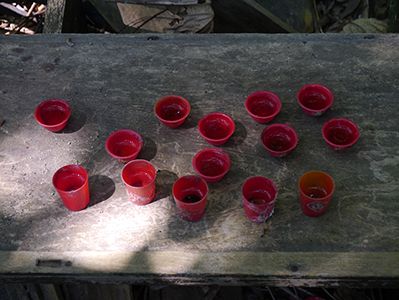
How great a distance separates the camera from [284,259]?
5.85 ft

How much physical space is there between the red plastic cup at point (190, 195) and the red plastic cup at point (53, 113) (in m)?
0.87

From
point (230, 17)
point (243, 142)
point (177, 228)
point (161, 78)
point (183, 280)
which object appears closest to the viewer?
point (183, 280)

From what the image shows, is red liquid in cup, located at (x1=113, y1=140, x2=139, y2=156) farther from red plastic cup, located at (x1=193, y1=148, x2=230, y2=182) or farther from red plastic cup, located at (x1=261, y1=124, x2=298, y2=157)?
red plastic cup, located at (x1=261, y1=124, x2=298, y2=157)

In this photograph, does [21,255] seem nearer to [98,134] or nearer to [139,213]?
[139,213]

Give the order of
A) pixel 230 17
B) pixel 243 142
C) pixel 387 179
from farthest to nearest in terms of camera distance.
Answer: pixel 230 17, pixel 243 142, pixel 387 179

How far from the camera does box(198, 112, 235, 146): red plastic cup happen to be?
7.36 ft

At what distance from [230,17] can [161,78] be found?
5.63 feet

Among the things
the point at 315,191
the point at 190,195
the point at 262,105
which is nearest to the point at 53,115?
the point at 190,195

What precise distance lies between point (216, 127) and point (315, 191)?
731 millimetres

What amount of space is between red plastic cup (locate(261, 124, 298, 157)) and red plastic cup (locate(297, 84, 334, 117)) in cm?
21

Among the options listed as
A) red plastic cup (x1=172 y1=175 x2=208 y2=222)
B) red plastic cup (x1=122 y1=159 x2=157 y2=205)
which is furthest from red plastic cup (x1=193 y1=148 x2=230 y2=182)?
red plastic cup (x1=122 y1=159 x2=157 y2=205)

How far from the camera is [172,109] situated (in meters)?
2.41

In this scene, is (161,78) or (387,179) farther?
(161,78)

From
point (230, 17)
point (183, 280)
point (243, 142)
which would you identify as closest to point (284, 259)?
point (183, 280)
